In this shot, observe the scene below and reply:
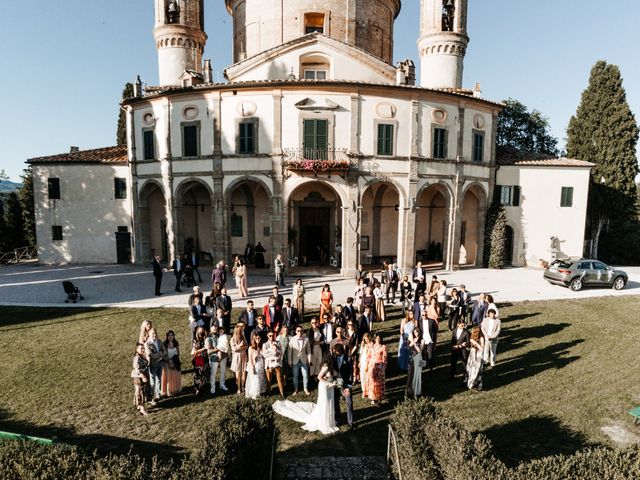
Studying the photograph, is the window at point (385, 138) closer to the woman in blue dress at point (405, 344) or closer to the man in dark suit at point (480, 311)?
the man in dark suit at point (480, 311)

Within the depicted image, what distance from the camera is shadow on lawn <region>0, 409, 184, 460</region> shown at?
734cm

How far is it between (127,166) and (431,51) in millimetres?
22906

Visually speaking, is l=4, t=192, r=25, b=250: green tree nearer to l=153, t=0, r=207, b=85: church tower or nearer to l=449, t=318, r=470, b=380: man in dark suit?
l=153, t=0, r=207, b=85: church tower

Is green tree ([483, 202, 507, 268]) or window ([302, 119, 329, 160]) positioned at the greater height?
window ([302, 119, 329, 160])

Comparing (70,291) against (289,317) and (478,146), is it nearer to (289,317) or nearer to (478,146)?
(289,317)

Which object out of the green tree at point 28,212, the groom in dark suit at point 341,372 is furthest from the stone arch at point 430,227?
the green tree at point 28,212

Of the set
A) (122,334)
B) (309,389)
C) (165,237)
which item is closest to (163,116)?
(165,237)

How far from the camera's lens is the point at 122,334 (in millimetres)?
13461

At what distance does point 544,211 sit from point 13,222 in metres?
43.2

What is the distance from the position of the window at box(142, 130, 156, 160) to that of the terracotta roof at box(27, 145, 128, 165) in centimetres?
228

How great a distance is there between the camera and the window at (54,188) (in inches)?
1077

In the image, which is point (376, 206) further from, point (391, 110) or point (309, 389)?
point (309, 389)

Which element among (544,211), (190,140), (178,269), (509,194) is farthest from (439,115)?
(178,269)

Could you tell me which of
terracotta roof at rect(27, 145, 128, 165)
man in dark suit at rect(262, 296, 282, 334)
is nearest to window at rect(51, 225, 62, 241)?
terracotta roof at rect(27, 145, 128, 165)
